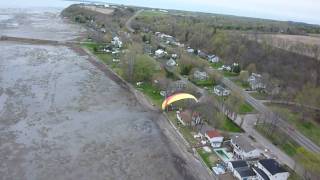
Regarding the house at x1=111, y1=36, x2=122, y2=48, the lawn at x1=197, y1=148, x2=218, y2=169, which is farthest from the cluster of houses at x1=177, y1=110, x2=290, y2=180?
the house at x1=111, y1=36, x2=122, y2=48

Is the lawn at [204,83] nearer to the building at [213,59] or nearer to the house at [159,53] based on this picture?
the house at [159,53]

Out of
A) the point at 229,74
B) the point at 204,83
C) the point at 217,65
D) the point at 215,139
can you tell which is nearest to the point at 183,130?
the point at 215,139

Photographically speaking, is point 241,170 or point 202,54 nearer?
point 241,170

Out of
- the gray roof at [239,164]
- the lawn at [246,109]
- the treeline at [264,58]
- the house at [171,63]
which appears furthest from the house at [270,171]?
the house at [171,63]

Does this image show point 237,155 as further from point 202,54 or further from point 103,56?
point 202,54

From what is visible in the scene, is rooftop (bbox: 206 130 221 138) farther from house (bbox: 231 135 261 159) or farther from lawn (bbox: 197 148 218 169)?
lawn (bbox: 197 148 218 169)

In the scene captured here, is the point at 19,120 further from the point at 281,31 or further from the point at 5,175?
the point at 281,31
